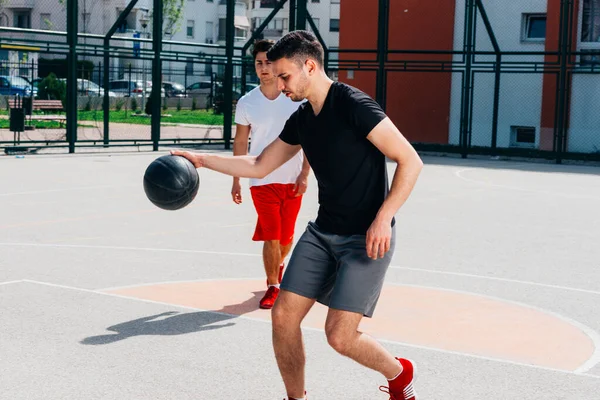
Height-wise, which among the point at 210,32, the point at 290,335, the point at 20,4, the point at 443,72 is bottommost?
the point at 290,335

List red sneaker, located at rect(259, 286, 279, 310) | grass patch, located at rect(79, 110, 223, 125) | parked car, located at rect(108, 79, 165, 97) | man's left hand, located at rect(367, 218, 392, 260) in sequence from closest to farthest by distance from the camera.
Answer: man's left hand, located at rect(367, 218, 392, 260)
red sneaker, located at rect(259, 286, 279, 310)
grass patch, located at rect(79, 110, 223, 125)
parked car, located at rect(108, 79, 165, 97)

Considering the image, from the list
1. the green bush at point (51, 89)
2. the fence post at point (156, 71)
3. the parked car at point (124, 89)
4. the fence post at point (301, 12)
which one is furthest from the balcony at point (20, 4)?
the fence post at point (301, 12)

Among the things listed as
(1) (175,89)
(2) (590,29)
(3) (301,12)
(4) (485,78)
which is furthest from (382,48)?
(1) (175,89)

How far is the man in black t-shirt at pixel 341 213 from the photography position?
15.5 ft

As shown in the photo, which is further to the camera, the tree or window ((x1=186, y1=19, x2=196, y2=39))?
window ((x1=186, y1=19, x2=196, y2=39))

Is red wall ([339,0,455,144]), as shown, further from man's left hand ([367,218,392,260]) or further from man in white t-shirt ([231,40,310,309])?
man's left hand ([367,218,392,260])

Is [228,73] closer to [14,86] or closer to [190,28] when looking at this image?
[14,86]

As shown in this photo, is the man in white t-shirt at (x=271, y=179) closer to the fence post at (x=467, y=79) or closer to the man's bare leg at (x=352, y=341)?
the man's bare leg at (x=352, y=341)

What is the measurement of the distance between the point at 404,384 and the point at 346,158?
1.17 m

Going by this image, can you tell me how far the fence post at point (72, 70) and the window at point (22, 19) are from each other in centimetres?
1885

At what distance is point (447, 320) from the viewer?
24.4 ft

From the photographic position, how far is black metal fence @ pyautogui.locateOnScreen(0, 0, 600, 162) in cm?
2648

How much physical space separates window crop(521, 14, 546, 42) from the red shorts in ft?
75.8

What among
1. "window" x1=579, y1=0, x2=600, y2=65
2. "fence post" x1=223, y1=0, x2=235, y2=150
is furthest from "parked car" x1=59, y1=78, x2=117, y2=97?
"window" x1=579, y1=0, x2=600, y2=65
